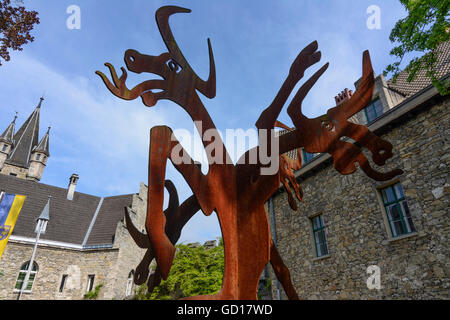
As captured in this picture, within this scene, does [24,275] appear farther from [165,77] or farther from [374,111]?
[374,111]

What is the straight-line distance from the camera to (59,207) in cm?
2164

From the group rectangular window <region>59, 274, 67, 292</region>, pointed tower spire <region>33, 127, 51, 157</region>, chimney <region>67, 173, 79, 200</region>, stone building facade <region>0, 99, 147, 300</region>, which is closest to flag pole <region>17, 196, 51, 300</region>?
stone building facade <region>0, 99, 147, 300</region>

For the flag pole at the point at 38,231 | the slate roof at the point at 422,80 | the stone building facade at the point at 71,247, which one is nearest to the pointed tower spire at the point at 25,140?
the stone building facade at the point at 71,247

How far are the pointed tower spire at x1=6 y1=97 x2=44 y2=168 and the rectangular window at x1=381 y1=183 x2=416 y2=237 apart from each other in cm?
4540

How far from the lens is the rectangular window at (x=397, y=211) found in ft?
25.8

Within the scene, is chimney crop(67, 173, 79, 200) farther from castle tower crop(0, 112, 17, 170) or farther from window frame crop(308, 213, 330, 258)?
window frame crop(308, 213, 330, 258)

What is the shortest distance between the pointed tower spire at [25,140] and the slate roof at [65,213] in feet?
71.2

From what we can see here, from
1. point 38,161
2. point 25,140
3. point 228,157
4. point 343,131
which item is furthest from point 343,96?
point 25,140

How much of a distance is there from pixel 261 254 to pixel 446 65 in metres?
9.97

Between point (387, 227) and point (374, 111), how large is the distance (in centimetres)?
454

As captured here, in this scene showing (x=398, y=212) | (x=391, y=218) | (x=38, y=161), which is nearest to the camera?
(x=398, y=212)

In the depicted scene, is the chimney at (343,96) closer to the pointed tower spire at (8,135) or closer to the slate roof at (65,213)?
the slate roof at (65,213)

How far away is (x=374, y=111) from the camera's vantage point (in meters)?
10.4

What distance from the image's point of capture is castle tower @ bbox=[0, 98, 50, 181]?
37531 millimetres
